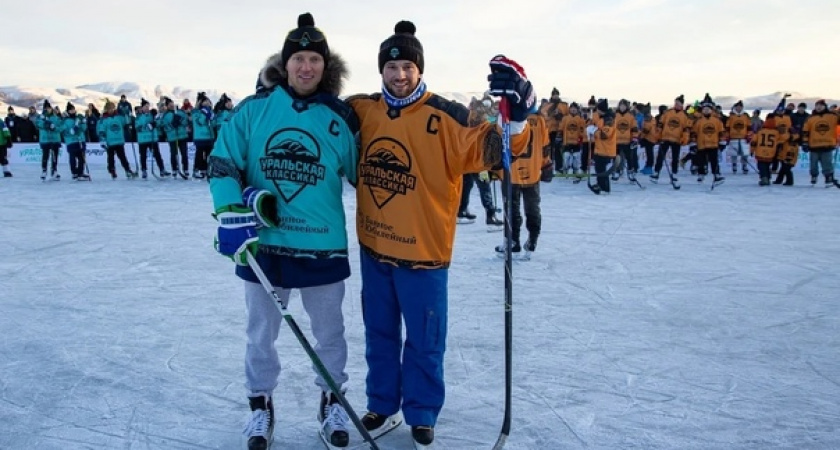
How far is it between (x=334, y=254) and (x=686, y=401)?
177cm

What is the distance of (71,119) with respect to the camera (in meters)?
14.0

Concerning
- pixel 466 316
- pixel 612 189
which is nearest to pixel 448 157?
pixel 466 316

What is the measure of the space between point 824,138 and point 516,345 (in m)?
11.4

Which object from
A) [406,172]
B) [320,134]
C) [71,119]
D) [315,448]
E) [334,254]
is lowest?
[315,448]

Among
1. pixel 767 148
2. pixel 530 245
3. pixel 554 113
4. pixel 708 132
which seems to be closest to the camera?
pixel 530 245

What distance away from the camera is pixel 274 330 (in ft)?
8.65

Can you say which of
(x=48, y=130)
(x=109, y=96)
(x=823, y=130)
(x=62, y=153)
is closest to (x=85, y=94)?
(x=109, y=96)

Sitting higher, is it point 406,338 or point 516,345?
point 406,338

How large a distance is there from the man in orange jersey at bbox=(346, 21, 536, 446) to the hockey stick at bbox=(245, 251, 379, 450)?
10.6 inches

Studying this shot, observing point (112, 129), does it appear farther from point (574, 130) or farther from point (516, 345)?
point (516, 345)

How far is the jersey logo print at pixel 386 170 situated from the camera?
251 cm

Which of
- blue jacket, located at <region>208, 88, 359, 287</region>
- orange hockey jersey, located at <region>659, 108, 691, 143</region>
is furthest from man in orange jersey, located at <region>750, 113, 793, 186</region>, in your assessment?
blue jacket, located at <region>208, 88, 359, 287</region>

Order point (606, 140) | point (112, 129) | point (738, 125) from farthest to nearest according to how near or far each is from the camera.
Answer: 1. point (738, 125)
2. point (112, 129)
3. point (606, 140)

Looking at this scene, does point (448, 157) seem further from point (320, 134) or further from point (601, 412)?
point (601, 412)
